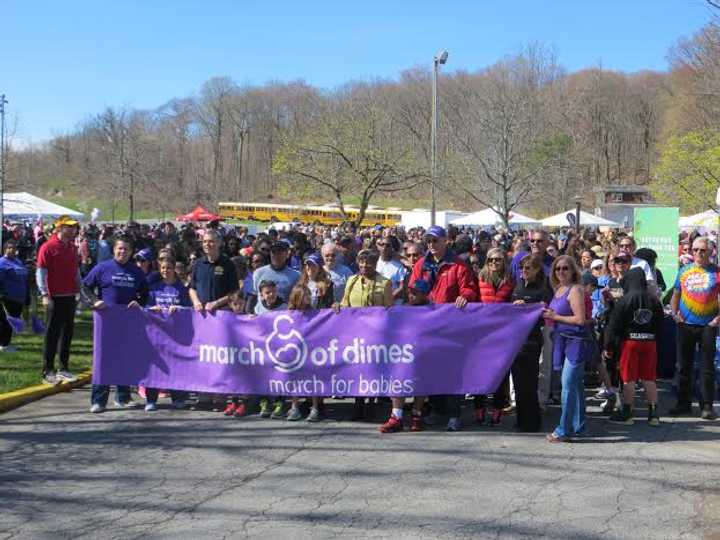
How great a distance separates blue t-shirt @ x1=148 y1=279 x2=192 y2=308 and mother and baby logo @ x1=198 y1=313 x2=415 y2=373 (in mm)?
923

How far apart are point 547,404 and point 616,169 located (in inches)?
3909

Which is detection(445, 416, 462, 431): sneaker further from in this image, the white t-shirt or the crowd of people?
the white t-shirt

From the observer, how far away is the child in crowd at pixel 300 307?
8.01m

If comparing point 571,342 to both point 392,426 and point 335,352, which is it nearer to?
point 392,426

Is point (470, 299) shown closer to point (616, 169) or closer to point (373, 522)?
point (373, 522)

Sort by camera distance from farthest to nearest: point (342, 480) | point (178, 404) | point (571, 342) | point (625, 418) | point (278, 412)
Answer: point (178, 404) → point (278, 412) → point (625, 418) → point (571, 342) → point (342, 480)

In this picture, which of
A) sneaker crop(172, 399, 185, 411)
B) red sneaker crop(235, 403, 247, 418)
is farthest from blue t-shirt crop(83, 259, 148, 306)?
red sneaker crop(235, 403, 247, 418)

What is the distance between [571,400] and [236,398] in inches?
139

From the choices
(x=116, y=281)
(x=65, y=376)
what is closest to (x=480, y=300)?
(x=116, y=281)

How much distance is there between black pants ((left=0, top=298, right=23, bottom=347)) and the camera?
451 inches

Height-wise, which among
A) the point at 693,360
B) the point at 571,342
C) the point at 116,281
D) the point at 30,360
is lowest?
the point at 30,360

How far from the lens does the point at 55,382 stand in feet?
31.0

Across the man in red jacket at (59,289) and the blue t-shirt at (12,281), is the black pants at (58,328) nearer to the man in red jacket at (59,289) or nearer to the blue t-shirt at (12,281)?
the man in red jacket at (59,289)

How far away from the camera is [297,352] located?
800cm
